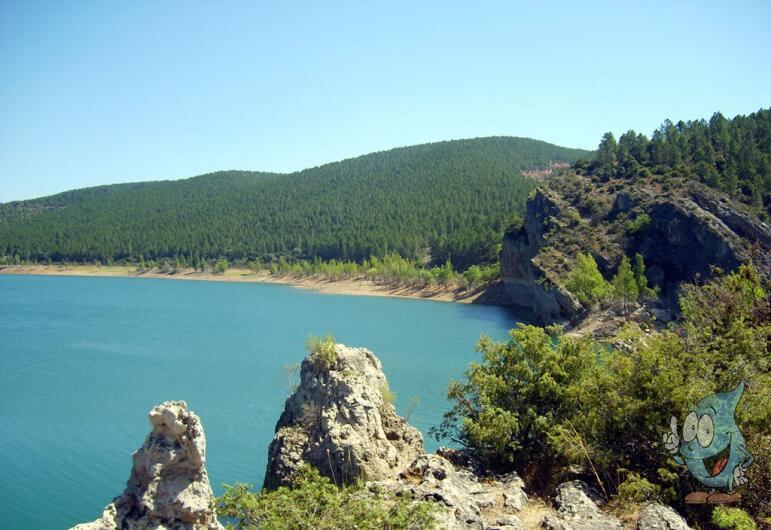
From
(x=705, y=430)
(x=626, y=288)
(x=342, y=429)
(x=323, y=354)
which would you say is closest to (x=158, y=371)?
(x=323, y=354)

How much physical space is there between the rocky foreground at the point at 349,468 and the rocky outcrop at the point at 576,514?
0.02 meters

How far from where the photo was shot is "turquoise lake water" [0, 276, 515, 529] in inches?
1027

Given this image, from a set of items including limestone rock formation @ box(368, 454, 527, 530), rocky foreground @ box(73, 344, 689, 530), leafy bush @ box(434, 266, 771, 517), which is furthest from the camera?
leafy bush @ box(434, 266, 771, 517)

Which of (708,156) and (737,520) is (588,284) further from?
(737,520)

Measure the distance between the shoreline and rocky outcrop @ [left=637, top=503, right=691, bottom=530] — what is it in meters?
87.4

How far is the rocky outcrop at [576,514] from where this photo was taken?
12125mm

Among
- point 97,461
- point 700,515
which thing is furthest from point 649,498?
point 97,461

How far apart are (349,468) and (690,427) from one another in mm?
8391

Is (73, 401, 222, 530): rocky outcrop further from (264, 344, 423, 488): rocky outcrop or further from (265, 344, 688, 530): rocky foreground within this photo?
(264, 344, 423, 488): rocky outcrop

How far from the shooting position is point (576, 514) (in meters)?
12.7

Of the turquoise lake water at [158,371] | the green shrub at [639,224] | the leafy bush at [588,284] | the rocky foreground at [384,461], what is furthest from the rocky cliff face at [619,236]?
the rocky foreground at [384,461]

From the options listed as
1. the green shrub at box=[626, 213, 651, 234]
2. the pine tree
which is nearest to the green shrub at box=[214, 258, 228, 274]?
the green shrub at box=[626, 213, 651, 234]

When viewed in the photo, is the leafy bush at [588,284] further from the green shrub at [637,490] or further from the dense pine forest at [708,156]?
the green shrub at [637,490]

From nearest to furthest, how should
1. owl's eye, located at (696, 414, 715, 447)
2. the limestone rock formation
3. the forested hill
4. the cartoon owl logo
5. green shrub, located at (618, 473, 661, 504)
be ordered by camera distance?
1. the limestone rock formation
2. the cartoon owl logo
3. owl's eye, located at (696, 414, 715, 447)
4. green shrub, located at (618, 473, 661, 504)
5. the forested hill
